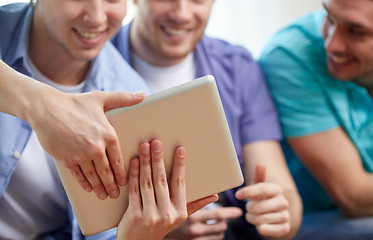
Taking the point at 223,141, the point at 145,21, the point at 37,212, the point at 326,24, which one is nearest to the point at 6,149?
the point at 37,212

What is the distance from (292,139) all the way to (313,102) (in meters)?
0.12

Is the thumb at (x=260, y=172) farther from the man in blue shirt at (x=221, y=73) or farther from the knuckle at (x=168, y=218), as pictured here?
the knuckle at (x=168, y=218)

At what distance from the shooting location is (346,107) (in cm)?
139

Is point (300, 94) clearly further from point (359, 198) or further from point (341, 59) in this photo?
point (359, 198)

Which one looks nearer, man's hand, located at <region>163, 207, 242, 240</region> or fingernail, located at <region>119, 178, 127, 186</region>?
fingernail, located at <region>119, 178, 127, 186</region>

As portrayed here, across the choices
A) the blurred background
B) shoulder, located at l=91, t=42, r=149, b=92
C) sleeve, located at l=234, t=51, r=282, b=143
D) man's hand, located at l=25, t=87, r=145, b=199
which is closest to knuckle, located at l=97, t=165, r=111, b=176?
man's hand, located at l=25, t=87, r=145, b=199

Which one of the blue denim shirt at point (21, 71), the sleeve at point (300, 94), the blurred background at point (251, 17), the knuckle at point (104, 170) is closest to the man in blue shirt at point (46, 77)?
the blue denim shirt at point (21, 71)

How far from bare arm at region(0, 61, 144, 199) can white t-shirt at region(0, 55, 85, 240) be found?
0.75ft

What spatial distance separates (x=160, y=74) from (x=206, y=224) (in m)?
0.42

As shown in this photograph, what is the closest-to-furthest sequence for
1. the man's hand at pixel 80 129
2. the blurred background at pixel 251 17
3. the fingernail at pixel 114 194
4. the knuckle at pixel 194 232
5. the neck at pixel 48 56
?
1. the man's hand at pixel 80 129
2. the fingernail at pixel 114 194
3. the neck at pixel 48 56
4. the knuckle at pixel 194 232
5. the blurred background at pixel 251 17

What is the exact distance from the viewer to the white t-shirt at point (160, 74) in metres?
1.32

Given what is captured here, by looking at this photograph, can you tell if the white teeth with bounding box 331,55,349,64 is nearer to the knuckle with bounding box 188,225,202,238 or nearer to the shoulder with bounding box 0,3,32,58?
the knuckle with bounding box 188,225,202,238

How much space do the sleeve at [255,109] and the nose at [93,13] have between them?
51 centimetres

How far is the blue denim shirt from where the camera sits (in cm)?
95
